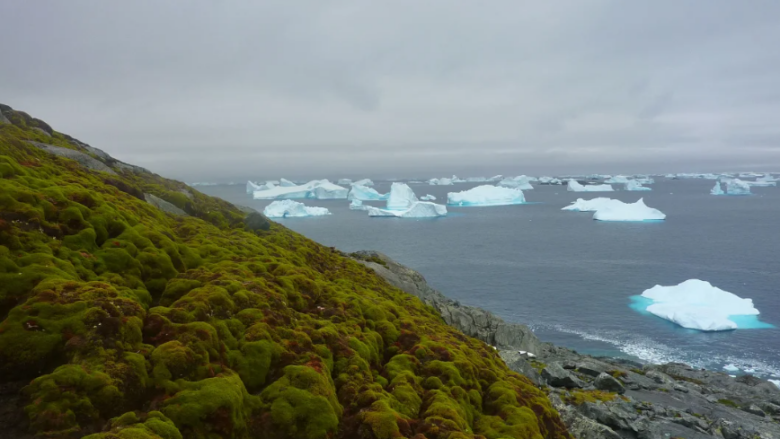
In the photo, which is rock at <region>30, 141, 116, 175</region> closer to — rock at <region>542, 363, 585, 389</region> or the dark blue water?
rock at <region>542, 363, 585, 389</region>

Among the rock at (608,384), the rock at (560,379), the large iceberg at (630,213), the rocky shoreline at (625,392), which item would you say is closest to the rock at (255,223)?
the rocky shoreline at (625,392)

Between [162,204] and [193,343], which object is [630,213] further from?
[193,343]

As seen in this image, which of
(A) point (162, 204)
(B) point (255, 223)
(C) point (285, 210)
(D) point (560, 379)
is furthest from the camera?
(C) point (285, 210)

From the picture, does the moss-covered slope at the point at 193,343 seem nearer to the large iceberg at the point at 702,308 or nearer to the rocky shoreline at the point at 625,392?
the rocky shoreline at the point at 625,392

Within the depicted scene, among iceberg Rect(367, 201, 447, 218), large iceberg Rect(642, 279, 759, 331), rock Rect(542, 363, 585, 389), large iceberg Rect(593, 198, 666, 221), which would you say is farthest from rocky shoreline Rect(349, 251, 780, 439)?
iceberg Rect(367, 201, 447, 218)

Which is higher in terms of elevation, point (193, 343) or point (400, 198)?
point (193, 343)

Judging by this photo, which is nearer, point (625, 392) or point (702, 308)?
point (625, 392)

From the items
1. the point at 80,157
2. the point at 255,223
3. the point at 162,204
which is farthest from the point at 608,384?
the point at 80,157
